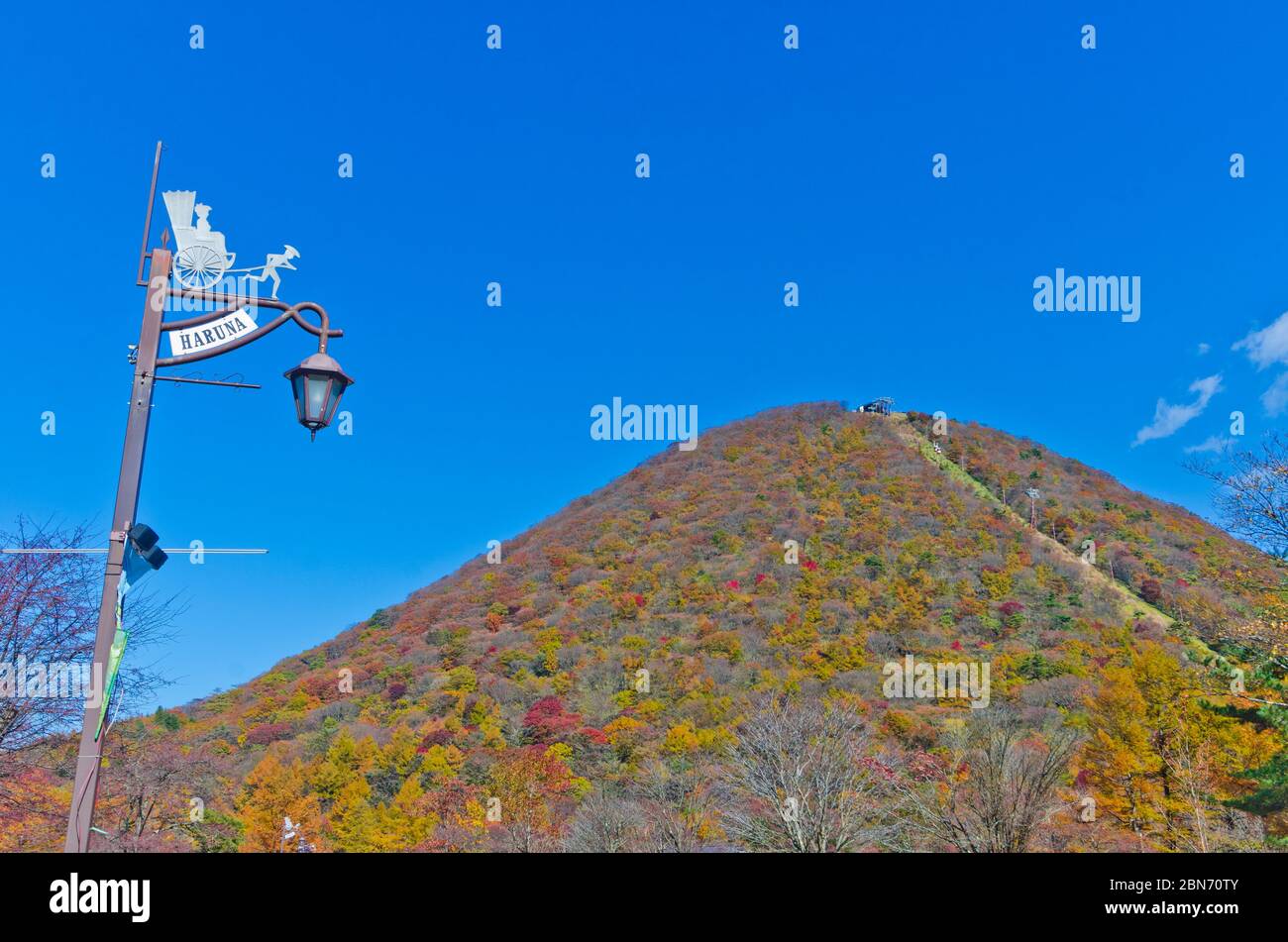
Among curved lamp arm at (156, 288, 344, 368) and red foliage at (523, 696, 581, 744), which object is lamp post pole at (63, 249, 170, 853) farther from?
red foliage at (523, 696, 581, 744)

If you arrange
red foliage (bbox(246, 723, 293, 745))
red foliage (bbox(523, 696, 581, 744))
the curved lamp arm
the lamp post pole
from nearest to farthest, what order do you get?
the lamp post pole
the curved lamp arm
red foliage (bbox(523, 696, 581, 744))
red foliage (bbox(246, 723, 293, 745))

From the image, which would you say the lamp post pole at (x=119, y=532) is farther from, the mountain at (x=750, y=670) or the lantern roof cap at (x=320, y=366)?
the mountain at (x=750, y=670)

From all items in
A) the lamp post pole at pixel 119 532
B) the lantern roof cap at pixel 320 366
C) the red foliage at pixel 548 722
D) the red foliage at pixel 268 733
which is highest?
the lantern roof cap at pixel 320 366

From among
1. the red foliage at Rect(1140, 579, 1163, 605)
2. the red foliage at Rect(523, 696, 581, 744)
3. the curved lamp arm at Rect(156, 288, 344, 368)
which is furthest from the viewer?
the red foliage at Rect(1140, 579, 1163, 605)

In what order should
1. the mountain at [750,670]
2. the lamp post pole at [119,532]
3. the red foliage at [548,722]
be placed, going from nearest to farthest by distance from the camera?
1. the lamp post pole at [119,532]
2. the mountain at [750,670]
3. the red foliage at [548,722]

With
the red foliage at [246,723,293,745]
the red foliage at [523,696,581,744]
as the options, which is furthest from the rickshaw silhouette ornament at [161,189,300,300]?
the red foliage at [246,723,293,745]

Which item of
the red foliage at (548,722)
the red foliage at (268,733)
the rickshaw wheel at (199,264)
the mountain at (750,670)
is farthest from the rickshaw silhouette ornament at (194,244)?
the red foliage at (268,733)
